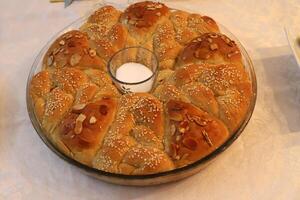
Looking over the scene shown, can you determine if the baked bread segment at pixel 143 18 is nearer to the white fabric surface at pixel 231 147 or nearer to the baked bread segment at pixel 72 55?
the baked bread segment at pixel 72 55

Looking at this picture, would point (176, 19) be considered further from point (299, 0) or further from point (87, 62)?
point (299, 0)

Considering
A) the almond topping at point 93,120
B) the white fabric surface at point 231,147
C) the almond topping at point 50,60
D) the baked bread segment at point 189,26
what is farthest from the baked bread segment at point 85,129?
the baked bread segment at point 189,26

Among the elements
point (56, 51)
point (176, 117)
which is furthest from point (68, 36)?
point (176, 117)

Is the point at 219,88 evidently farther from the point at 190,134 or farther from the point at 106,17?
the point at 106,17

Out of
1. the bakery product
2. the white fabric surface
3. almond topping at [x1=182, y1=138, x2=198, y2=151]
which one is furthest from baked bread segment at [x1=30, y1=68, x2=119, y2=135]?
almond topping at [x1=182, y1=138, x2=198, y2=151]

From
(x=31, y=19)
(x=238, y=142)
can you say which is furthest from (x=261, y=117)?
(x=31, y=19)

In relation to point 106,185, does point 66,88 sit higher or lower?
higher

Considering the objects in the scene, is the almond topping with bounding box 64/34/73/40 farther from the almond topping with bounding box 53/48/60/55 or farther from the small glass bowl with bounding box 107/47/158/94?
the small glass bowl with bounding box 107/47/158/94
